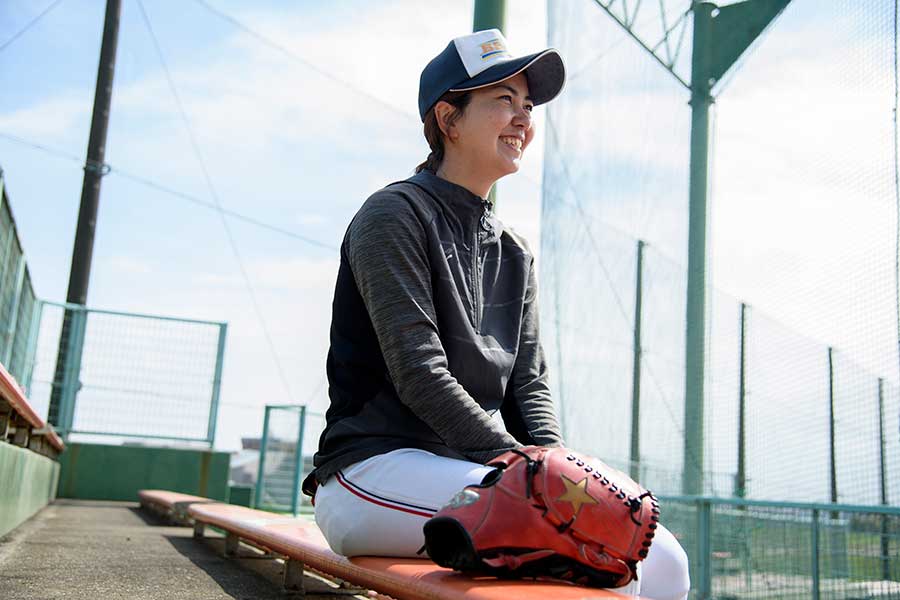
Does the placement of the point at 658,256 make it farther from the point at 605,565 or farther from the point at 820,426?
the point at 605,565

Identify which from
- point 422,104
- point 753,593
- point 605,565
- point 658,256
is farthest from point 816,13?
point 605,565

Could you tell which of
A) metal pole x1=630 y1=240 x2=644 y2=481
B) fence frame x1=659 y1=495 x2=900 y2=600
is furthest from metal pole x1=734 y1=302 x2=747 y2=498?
metal pole x1=630 y1=240 x2=644 y2=481

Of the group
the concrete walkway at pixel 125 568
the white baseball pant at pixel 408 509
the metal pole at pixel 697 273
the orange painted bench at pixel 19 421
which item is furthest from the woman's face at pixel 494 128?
the metal pole at pixel 697 273

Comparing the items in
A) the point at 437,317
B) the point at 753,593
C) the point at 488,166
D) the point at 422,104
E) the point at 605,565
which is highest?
the point at 422,104

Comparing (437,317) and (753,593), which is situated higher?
(437,317)

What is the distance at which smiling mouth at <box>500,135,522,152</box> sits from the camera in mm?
2037

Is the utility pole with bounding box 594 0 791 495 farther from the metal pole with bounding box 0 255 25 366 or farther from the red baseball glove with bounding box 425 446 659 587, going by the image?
the red baseball glove with bounding box 425 446 659 587

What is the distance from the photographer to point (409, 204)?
6.08 ft

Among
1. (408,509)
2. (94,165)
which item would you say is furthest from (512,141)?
(94,165)

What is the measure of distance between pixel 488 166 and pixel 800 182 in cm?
353

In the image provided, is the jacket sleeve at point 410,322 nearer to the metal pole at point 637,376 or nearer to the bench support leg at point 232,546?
the bench support leg at point 232,546

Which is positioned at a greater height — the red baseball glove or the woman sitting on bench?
the woman sitting on bench

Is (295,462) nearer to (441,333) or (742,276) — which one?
(742,276)

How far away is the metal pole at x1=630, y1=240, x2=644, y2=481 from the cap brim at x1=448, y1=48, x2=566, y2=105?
4553mm
